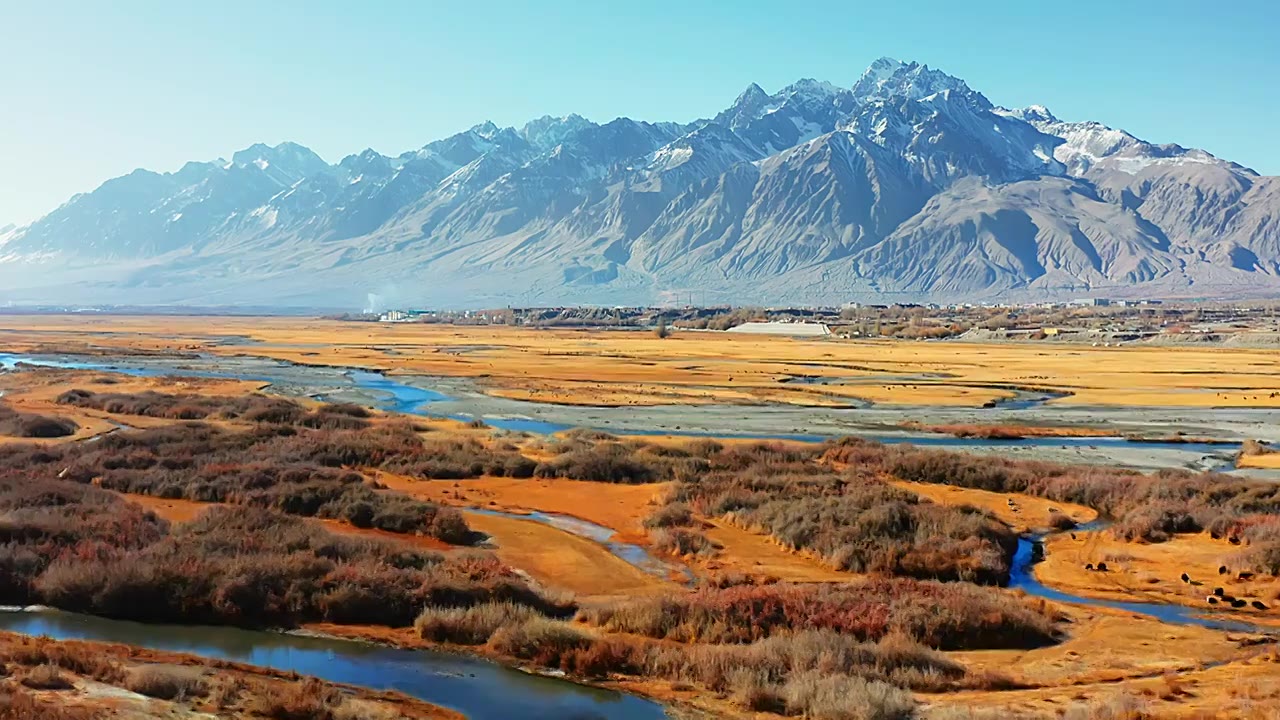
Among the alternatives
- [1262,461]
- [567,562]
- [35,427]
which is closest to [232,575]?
[567,562]

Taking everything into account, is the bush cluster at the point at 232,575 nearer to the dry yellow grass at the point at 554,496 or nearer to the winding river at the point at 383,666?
the winding river at the point at 383,666

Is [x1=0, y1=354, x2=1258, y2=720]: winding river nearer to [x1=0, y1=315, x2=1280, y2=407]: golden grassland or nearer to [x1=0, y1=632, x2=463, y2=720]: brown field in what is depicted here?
[x1=0, y1=632, x2=463, y2=720]: brown field

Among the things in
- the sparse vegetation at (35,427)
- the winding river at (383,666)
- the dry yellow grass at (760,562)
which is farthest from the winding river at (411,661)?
the sparse vegetation at (35,427)

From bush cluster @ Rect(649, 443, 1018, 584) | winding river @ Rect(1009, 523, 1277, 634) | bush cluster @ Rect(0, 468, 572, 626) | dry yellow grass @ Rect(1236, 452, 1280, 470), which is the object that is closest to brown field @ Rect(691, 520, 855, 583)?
bush cluster @ Rect(649, 443, 1018, 584)

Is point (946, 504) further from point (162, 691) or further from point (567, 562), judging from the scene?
point (162, 691)

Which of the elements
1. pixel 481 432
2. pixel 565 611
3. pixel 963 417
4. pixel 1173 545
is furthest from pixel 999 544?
pixel 963 417

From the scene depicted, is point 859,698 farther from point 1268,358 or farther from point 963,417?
point 1268,358
